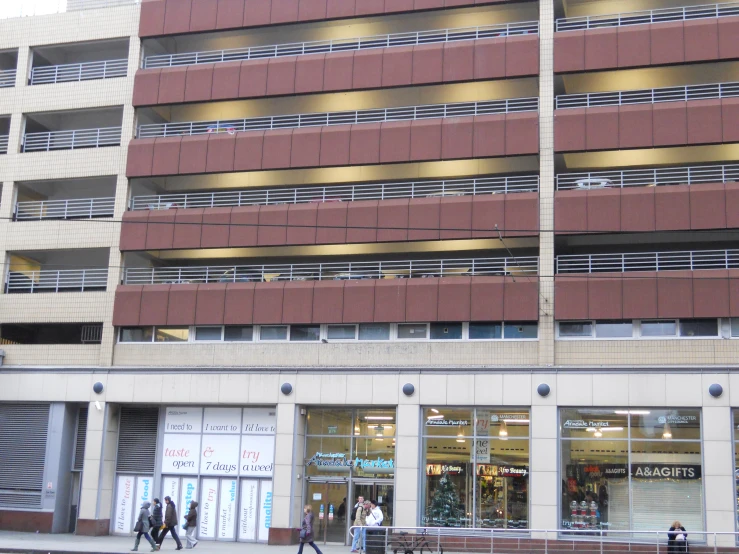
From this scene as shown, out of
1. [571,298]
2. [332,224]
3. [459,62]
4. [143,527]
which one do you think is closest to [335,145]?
[332,224]

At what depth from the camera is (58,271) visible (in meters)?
36.0

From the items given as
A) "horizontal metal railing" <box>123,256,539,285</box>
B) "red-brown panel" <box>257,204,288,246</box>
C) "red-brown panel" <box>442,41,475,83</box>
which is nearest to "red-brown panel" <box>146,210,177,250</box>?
"horizontal metal railing" <box>123,256,539,285</box>

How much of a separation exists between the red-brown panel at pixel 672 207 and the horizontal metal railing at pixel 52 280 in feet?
67.0

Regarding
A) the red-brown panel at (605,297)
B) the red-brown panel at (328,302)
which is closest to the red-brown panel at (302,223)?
the red-brown panel at (328,302)

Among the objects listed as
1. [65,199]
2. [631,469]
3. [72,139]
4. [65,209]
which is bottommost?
[631,469]

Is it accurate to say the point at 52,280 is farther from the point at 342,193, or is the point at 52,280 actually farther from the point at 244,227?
the point at 342,193

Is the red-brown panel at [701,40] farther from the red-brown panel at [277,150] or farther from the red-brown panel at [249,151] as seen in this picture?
the red-brown panel at [249,151]

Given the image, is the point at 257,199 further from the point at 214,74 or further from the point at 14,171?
the point at 14,171

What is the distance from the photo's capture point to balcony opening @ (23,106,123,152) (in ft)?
121

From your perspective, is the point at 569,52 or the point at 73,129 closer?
the point at 569,52

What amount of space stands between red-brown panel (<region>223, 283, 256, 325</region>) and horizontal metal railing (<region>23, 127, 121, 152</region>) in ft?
27.4

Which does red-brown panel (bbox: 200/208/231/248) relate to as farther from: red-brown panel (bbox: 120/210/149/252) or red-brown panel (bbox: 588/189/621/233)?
red-brown panel (bbox: 588/189/621/233)

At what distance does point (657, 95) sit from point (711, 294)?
7265mm

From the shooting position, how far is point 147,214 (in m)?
34.5
